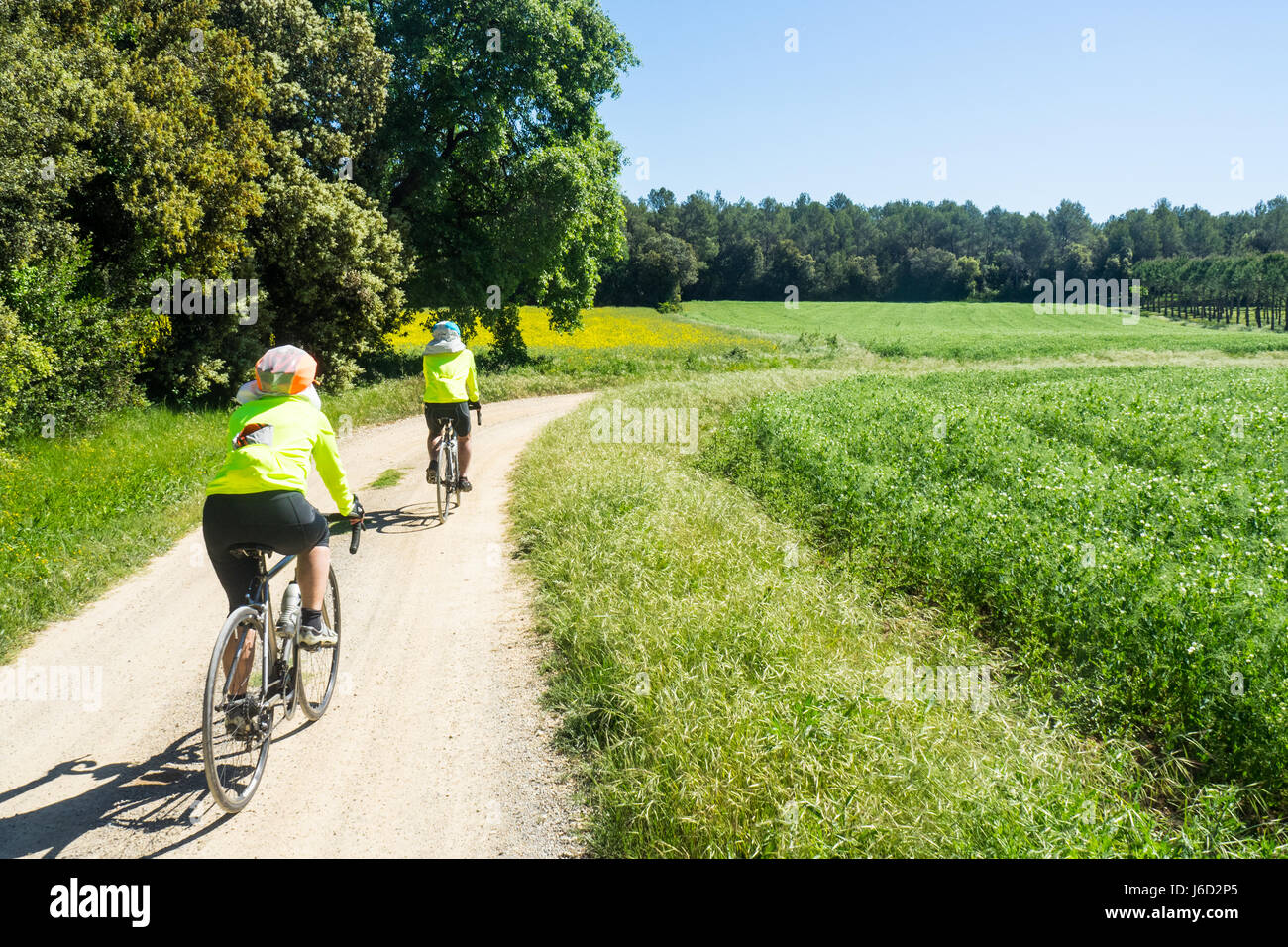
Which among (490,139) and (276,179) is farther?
(490,139)

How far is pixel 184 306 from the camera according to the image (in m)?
15.2

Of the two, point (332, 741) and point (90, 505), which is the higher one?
point (90, 505)

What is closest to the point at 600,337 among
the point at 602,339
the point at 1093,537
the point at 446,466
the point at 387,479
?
the point at 602,339

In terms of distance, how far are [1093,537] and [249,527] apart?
24.1 ft

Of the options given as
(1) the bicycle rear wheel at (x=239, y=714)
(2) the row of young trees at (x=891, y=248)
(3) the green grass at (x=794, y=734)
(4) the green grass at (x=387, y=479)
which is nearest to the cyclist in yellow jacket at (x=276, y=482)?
(1) the bicycle rear wheel at (x=239, y=714)

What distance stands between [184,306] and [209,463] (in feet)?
16.4

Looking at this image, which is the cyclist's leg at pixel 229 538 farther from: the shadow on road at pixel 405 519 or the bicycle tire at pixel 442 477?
the bicycle tire at pixel 442 477

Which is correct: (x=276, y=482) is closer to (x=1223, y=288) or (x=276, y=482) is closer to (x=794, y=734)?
(x=794, y=734)

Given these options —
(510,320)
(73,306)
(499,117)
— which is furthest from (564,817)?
(510,320)

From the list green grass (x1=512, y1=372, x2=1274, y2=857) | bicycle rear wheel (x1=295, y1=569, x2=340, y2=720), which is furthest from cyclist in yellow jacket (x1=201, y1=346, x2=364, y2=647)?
green grass (x1=512, y1=372, x2=1274, y2=857)

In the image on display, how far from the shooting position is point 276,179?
1731 cm

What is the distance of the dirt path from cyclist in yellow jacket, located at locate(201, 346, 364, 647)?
0.96 meters

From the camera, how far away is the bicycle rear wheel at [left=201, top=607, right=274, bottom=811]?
4117 mm

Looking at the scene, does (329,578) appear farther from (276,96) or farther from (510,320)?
(510,320)
